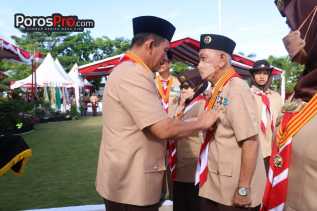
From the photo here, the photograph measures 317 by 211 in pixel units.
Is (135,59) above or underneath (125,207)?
above

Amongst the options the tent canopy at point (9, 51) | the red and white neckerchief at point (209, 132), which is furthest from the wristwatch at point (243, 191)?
the tent canopy at point (9, 51)

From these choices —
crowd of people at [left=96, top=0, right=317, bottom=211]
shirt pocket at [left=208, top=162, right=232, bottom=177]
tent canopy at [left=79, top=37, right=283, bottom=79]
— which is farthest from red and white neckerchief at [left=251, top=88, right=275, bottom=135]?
tent canopy at [left=79, top=37, right=283, bottom=79]

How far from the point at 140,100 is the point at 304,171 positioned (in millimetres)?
1129

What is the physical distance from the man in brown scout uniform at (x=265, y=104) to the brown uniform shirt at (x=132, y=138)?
2760mm

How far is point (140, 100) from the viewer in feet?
7.29

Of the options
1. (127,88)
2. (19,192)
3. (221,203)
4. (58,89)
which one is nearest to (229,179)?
(221,203)

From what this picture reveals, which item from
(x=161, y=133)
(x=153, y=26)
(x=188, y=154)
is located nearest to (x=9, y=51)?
(x=188, y=154)

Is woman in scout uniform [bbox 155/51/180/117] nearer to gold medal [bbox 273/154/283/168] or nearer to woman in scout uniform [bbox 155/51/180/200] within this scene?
woman in scout uniform [bbox 155/51/180/200]

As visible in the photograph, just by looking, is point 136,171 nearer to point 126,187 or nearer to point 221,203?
point 126,187

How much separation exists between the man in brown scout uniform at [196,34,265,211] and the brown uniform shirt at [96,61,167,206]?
48cm

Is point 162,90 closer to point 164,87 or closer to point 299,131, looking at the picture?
point 164,87

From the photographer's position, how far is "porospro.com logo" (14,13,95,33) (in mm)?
21766

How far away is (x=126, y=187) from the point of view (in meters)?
2.33

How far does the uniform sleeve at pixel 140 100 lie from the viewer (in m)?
2.21
